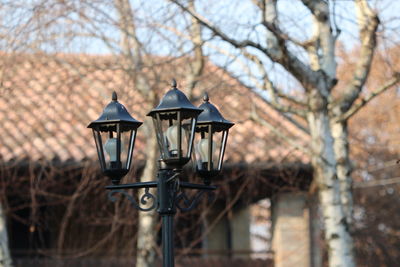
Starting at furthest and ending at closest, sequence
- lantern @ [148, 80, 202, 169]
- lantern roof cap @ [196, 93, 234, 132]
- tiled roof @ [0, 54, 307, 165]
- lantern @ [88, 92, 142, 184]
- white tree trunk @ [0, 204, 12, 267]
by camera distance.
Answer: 1. tiled roof @ [0, 54, 307, 165]
2. white tree trunk @ [0, 204, 12, 267]
3. lantern roof cap @ [196, 93, 234, 132]
4. lantern @ [88, 92, 142, 184]
5. lantern @ [148, 80, 202, 169]

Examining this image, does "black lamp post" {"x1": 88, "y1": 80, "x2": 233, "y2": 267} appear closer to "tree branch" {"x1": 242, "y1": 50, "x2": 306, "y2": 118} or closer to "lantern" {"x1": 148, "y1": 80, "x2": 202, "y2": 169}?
"lantern" {"x1": 148, "y1": 80, "x2": 202, "y2": 169}

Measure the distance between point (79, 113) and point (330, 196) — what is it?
15.1 ft

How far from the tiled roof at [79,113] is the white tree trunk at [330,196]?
1.18 metres

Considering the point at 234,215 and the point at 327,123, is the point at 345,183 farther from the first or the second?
the point at 234,215

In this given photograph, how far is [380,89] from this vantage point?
6598mm

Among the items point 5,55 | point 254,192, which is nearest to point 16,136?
point 5,55

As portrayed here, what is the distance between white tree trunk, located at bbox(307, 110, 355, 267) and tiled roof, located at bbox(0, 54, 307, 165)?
1180mm

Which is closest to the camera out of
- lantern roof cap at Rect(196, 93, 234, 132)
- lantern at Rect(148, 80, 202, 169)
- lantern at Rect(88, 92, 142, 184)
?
lantern at Rect(148, 80, 202, 169)

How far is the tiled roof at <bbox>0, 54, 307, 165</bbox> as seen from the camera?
7.94 metres

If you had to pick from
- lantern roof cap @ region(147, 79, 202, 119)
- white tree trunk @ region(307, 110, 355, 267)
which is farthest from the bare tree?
lantern roof cap @ region(147, 79, 202, 119)

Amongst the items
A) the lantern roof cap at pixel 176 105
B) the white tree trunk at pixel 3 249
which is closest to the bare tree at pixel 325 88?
the lantern roof cap at pixel 176 105

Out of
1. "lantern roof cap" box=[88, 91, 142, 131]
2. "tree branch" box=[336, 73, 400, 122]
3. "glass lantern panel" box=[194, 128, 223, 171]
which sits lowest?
"glass lantern panel" box=[194, 128, 223, 171]

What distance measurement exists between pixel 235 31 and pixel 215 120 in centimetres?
194

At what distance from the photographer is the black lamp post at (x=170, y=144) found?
176 inches
